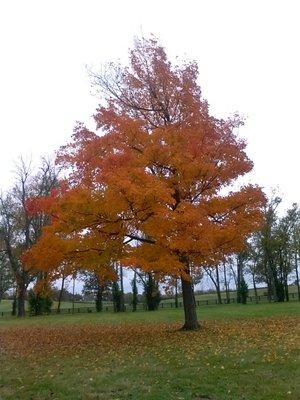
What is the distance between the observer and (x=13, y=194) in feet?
169

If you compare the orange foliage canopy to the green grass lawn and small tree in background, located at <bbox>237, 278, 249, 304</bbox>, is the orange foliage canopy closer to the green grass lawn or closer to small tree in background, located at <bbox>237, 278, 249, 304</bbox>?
the green grass lawn

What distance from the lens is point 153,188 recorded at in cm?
1388

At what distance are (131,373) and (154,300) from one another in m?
43.7

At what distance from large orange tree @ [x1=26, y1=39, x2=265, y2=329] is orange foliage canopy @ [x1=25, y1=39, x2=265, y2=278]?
0.11ft

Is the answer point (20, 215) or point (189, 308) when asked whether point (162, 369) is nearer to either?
point (189, 308)

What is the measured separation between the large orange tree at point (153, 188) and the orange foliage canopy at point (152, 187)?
0.03 meters

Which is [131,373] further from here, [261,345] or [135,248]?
[135,248]

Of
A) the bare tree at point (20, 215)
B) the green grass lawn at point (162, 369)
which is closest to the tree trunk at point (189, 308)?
the green grass lawn at point (162, 369)

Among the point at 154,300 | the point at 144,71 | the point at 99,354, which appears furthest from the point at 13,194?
the point at 99,354

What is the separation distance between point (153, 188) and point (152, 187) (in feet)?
0.41

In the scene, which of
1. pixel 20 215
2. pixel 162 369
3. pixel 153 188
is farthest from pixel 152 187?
pixel 20 215

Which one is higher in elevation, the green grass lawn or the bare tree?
the bare tree

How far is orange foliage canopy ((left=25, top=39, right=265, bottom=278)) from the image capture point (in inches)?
567

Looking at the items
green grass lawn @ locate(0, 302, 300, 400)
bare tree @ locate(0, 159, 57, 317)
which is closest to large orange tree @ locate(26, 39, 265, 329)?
green grass lawn @ locate(0, 302, 300, 400)
